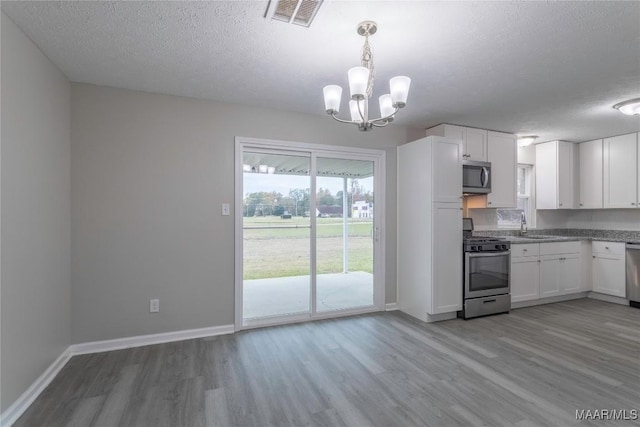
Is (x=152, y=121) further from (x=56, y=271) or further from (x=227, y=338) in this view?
(x=227, y=338)

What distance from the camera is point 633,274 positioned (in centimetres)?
433

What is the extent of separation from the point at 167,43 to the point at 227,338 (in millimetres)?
2639

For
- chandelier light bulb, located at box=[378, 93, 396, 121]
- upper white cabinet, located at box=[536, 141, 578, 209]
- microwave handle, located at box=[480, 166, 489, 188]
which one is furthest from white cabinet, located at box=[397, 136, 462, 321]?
upper white cabinet, located at box=[536, 141, 578, 209]

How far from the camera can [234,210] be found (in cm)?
341

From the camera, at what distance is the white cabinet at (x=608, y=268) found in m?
4.49

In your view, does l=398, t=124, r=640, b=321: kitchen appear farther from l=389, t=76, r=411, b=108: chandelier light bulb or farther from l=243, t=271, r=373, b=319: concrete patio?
l=389, t=76, r=411, b=108: chandelier light bulb

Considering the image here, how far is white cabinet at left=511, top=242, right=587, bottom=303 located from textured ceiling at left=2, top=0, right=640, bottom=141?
197 centimetres

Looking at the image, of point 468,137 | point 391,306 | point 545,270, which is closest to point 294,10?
point 468,137

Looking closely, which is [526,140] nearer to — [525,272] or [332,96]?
[525,272]

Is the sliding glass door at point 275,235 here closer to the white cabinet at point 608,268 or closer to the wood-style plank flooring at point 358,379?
the wood-style plank flooring at point 358,379

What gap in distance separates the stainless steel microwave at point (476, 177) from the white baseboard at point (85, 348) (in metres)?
3.31

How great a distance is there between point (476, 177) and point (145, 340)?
13.8 ft

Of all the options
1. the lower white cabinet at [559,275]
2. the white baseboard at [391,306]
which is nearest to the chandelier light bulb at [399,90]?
the white baseboard at [391,306]

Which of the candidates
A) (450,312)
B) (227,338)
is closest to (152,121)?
(227,338)
